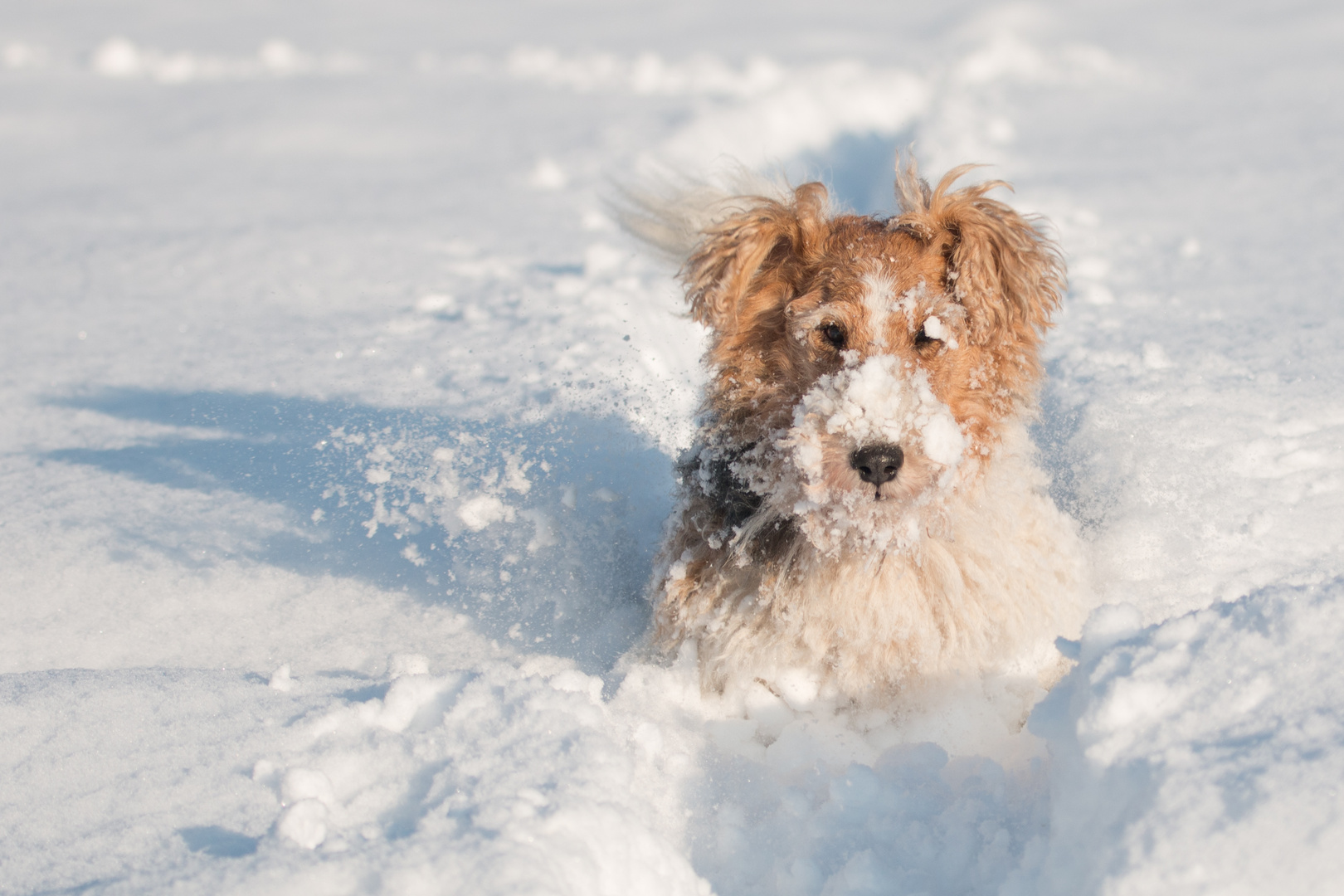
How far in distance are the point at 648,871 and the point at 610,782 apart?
0.23m

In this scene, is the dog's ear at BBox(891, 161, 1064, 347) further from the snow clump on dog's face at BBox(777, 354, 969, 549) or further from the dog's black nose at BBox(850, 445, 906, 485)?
the dog's black nose at BBox(850, 445, 906, 485)

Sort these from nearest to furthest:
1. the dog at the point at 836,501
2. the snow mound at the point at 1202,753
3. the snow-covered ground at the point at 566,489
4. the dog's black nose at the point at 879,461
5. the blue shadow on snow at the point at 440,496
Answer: the snow mound at the point at 1202,753
the snow-covered ground at the point at 566,489
the dog's black nose at the point at 879,461
the dog at the point at 836,501
the blue shadow on snow at the point at 440,496

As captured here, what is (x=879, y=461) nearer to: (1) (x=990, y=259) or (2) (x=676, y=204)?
(1) (x=990, y=259)

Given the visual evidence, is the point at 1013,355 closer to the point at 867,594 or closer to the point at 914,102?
the point at 867,594

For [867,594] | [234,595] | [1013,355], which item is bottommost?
[234,595]

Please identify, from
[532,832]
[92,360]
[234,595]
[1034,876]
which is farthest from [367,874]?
[92,360]

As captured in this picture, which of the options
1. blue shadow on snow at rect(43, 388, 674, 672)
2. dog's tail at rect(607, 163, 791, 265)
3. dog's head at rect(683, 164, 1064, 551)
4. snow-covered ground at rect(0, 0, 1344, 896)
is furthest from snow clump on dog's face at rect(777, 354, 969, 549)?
dog's tail at rect(607, 163, 791, 265)

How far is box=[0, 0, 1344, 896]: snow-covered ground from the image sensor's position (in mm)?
2051

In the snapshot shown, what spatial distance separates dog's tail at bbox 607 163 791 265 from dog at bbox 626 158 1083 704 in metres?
0.64

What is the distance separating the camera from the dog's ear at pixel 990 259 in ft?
9.91

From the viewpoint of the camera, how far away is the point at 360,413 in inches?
217

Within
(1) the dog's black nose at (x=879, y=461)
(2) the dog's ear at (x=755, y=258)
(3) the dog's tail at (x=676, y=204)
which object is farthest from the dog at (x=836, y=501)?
(3) the dog's tail at (x=676, y=204)

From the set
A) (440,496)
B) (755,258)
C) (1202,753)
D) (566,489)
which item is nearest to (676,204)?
(755,258)

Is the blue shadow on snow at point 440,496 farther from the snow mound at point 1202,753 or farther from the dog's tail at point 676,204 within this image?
the snow mound at point 1202,753
